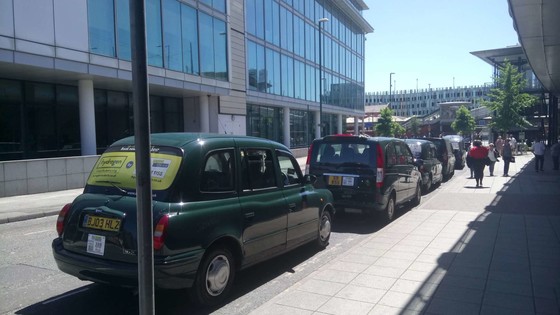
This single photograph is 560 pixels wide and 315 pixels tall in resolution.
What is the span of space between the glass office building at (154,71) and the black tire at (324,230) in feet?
28.0

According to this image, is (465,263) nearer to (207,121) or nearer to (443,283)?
(443,283)

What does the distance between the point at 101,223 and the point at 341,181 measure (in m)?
5.43

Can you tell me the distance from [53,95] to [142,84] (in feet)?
62.0

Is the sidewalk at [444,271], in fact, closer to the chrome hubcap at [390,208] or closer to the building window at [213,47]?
the chrome hubcap at [390,208]

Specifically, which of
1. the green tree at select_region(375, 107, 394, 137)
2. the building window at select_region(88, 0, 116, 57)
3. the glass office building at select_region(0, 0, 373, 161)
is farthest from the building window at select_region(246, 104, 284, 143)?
the green tree at select_region(375, 107, 394, 137)

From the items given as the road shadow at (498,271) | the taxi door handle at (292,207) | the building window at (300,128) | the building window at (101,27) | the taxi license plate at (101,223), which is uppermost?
the building window at (101,27)

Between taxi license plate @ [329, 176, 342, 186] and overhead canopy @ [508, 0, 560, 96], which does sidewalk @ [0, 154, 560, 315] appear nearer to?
taxi license plate @ [329, 176, 342, 186]

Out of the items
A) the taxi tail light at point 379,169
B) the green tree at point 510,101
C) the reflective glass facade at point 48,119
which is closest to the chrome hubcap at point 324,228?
the taxi tail light at point 379,169

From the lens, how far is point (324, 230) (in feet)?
23.1

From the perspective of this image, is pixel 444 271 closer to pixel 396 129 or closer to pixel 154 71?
pixel 154 71

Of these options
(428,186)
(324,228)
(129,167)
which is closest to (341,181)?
(324,228)

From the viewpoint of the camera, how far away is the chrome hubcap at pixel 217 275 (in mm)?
4441

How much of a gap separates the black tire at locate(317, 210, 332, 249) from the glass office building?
8.54m

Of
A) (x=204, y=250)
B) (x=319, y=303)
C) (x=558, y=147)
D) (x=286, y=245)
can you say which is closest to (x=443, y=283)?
(x=319, y=303)
